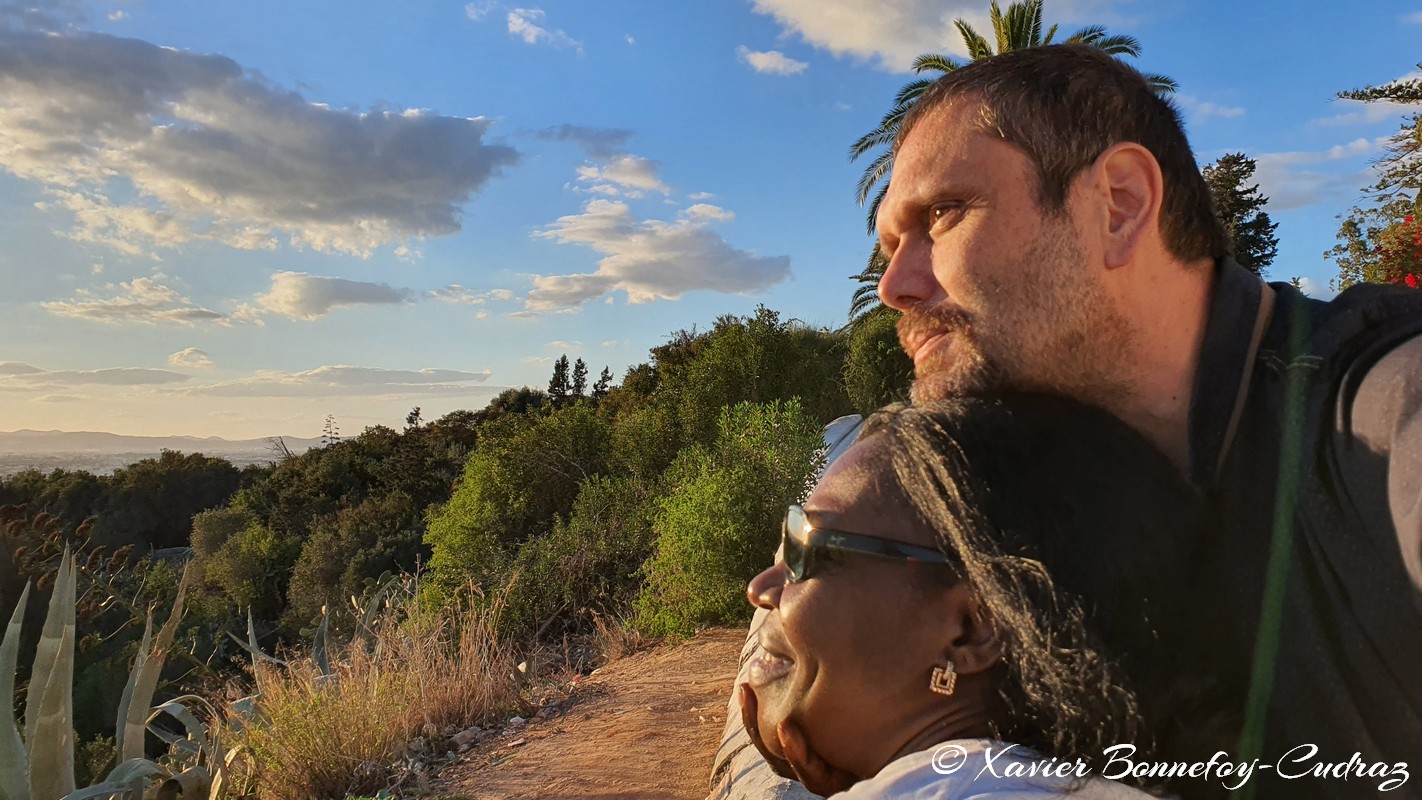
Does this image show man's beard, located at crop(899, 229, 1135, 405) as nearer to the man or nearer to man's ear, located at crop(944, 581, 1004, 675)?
the man

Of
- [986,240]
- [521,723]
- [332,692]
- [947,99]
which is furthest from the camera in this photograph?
[521,723]

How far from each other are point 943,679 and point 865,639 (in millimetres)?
106

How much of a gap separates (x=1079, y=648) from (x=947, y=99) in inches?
43.5

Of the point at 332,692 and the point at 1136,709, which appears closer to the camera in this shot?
the point at 1136,709

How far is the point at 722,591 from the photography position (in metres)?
8.27

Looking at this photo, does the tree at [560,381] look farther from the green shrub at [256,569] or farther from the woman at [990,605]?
the woman at [990,605]

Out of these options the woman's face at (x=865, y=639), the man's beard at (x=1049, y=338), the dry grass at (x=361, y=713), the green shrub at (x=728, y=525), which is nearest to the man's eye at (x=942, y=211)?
the man's beard at (x=1049, y=338)

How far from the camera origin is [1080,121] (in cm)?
169

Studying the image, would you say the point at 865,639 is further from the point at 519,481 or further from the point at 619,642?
the point at 519,481

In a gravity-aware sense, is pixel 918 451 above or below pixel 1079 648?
above

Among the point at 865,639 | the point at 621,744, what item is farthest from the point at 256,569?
the point at 865,639

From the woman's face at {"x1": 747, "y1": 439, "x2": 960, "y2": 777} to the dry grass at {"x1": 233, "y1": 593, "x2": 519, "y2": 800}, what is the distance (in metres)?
4.91

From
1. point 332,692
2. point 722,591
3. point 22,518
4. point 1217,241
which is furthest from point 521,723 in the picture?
point 1217,241

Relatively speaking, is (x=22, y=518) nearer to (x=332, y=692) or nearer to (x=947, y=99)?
(x=332, y=692)
